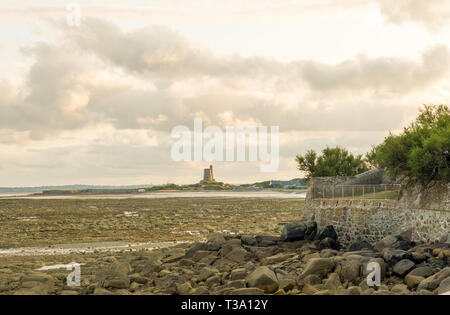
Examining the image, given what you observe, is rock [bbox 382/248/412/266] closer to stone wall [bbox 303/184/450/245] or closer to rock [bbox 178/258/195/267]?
stone wall [bbox 303/184/450/245]

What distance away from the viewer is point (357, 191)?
26844 millimetres

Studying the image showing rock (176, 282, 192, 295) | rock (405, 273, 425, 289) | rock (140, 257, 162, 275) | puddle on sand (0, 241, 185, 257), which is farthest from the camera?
puddle on sand (0, 241, 185, 257)

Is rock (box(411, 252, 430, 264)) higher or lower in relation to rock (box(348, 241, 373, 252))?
higher

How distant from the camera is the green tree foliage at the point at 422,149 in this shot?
20.7m

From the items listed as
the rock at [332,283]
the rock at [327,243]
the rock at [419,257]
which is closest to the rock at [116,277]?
the rock at [332,283]

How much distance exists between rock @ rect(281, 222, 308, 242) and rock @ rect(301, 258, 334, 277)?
26.9ft

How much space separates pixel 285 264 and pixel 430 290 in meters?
6.48

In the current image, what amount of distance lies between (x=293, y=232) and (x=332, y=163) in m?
18.1

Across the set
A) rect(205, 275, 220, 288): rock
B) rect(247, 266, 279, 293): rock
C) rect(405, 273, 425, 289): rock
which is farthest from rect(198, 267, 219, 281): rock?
rect(405, 273, 425, 289): rock

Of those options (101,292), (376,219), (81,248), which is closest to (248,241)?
(376,219)

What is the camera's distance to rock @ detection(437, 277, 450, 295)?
13.1m

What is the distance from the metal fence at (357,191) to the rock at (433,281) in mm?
9969

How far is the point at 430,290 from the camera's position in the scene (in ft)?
45.4

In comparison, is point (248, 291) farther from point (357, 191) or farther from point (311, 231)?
point (357, 191)
